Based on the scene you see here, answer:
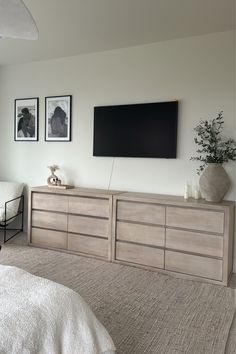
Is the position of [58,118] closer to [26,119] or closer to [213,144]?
[26,119]

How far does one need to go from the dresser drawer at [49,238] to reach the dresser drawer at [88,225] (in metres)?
0.18

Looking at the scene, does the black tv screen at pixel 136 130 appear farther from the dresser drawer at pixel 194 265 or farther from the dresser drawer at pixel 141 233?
the dresser drawer at pixel 194 265

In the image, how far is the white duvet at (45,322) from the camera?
126 centimetres

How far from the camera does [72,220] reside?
12.3ft

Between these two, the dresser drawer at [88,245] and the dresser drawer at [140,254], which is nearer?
the dresser drawer at [140,254]

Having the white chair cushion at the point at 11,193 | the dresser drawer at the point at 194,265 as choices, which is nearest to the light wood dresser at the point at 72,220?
the white chair cushion at the point at 11,193

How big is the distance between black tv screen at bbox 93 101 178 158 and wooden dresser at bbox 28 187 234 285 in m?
0.58

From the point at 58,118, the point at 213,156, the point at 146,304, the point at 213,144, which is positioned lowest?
the point at 146,304

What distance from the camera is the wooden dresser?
2949 mm

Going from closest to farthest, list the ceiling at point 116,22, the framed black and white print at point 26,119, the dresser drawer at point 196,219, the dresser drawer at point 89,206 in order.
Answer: the ceiling at point 116,22, the dresser drawer at point 196,219, the dresser drawer at point 89,206, the framed black and white print at point 26,119

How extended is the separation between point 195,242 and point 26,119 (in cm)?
309

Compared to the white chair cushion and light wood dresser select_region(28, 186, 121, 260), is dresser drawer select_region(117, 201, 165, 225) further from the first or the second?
the white chair cushion

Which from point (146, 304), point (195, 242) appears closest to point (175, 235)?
point (195, 242)

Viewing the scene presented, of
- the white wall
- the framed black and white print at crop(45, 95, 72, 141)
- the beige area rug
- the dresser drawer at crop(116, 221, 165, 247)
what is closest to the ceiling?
the white wall
